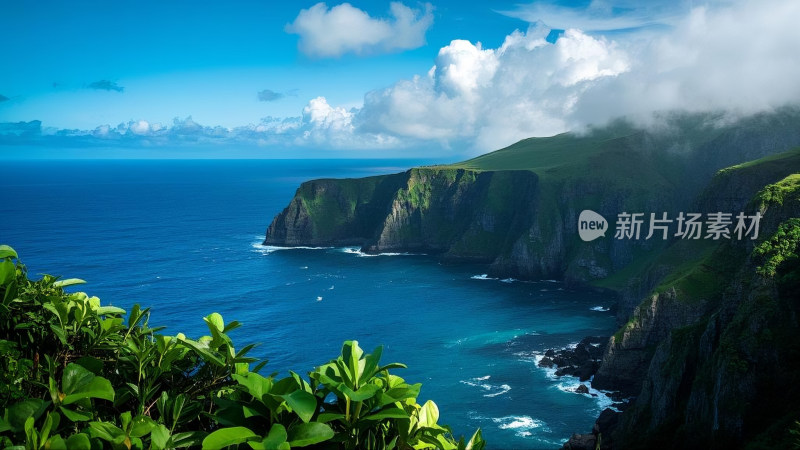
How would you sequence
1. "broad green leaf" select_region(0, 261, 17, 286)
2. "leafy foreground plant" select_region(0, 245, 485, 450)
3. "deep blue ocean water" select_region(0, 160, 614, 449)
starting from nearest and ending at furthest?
"leafy foreground plant" select_region(0, 245, 485, 450)
"broad green leaf" select_region(0, 261, 17, 286)
"deep blue ocean water" select_region(0, 160, 614, 449)

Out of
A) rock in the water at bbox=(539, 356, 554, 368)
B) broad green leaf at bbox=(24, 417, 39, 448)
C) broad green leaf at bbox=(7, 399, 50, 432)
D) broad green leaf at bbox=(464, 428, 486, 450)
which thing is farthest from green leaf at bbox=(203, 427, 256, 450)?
rock in the water at bbox=(539, 356, 554, 368)

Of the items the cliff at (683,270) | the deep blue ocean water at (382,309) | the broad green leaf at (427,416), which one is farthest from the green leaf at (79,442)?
the deep blue ocean water at (382,309)

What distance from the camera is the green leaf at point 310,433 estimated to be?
5752 millimetres

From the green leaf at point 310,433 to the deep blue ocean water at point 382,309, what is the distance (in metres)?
66.7

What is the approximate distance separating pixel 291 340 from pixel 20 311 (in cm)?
9783

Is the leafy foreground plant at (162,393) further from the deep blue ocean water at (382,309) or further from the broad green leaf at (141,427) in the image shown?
the deep blue ocean water at (382,309)

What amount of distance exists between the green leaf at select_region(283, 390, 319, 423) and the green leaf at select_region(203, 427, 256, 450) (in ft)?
1.55

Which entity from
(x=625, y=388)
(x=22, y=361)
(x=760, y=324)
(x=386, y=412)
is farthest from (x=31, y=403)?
(x=625, y=388)

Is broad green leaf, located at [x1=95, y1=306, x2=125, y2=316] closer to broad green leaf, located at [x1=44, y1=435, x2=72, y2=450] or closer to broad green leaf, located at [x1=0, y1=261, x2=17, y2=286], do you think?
broad green leaf, located at [x1=0, y1=261, x2=17, y2=286]

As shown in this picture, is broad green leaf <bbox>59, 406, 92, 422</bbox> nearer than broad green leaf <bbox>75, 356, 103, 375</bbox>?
Yes

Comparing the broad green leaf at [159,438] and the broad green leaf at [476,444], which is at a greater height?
the broad green leaf at [159,438]

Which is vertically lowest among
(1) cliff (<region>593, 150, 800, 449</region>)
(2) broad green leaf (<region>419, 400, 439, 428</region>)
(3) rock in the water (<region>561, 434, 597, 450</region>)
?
(3) rock in the water (<region>561, 434, 597, 450</region>)

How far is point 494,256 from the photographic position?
18125cm

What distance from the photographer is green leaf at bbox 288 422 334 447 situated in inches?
226
